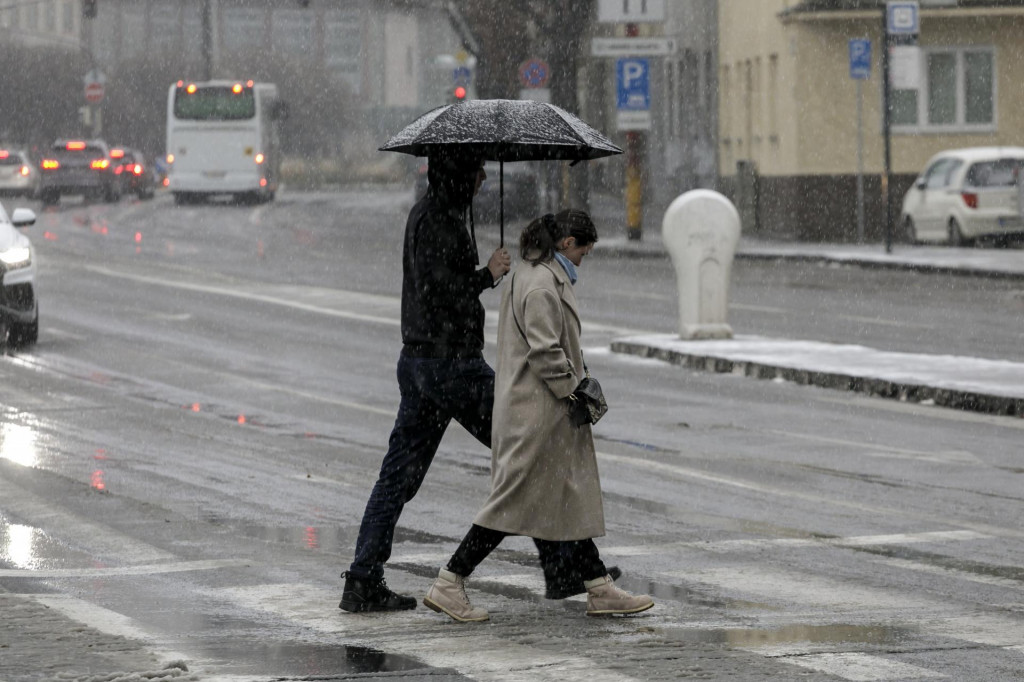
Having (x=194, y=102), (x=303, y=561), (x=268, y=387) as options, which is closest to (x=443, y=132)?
(x=303, y=561)

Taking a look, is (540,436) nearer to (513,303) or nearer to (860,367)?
(513,303)

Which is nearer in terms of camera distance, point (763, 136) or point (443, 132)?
point (443, 132)

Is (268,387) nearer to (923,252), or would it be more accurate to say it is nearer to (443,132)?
(443,132)

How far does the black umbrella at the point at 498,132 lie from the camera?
26.6ft

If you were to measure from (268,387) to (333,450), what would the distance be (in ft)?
12.3

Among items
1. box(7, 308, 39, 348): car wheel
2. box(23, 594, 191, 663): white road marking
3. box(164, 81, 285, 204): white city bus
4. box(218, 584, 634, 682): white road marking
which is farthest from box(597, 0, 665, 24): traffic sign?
box(23, 594, 191, 663): white road marking

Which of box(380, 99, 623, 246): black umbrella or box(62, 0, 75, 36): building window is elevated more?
box(62, 0, 75, 36): building window

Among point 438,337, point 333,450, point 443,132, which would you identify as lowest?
point 333,450

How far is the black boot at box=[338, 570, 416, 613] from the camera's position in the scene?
25.9 ft

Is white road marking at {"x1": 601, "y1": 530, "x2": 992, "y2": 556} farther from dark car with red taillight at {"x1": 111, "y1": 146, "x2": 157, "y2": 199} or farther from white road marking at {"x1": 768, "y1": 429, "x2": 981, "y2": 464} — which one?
dark car with red taillight at {"x1": 111, "y1": 146, "x2": 157, "y2": 199}

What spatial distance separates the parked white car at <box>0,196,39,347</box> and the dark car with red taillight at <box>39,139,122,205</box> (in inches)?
1357

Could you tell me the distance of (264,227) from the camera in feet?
141

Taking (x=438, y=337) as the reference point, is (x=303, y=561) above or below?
below

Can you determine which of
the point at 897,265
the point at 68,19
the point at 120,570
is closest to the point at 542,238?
the point at 120,570
